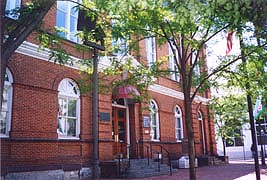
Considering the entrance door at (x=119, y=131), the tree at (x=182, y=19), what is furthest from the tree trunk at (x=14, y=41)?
the entrance door at (x=119, y=131)

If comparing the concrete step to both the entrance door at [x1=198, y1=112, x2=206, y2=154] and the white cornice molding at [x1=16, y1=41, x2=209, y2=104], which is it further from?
the entrance door at [x1=198, y1=112, x2=206, y2=154]

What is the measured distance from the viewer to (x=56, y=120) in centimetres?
1254

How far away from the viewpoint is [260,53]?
24.6ft

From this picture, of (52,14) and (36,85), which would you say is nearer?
(36,85)

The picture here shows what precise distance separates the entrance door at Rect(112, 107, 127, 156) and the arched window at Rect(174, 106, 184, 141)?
18.0 ft

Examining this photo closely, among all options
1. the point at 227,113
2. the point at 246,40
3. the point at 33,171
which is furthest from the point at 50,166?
the point at 227,113

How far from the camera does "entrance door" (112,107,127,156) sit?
53.1 feet

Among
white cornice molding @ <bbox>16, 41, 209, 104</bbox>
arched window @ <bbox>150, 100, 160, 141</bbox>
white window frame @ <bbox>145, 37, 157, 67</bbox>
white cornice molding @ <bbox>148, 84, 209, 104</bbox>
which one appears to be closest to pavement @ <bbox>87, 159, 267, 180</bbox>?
arched window @ <bbox>150, 100, 160, 141</bbox>

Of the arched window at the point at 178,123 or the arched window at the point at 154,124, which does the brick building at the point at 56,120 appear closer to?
the arched window at the point at 154,124

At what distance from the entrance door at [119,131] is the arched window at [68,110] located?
3038mm

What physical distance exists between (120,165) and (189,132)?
6.59 metres

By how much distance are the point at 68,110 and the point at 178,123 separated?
10661 mm

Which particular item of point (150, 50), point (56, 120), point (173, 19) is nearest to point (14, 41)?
point (173, 19)

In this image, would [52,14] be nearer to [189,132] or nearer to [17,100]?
[17,100]
